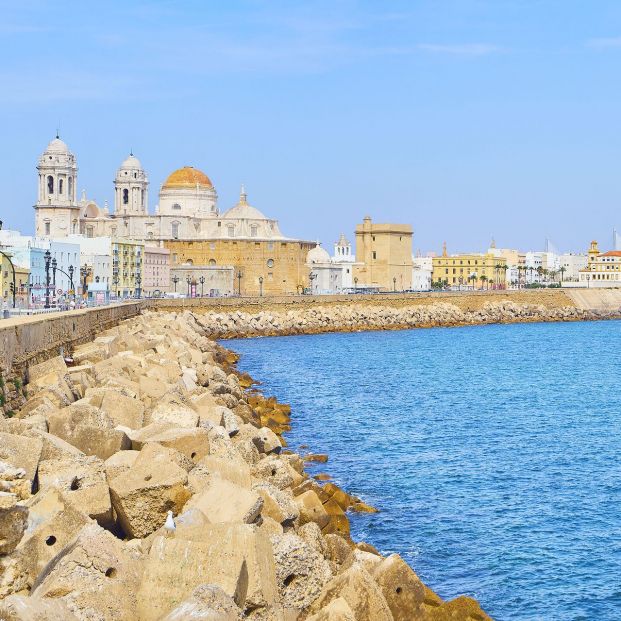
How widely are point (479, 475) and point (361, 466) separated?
1812 mm

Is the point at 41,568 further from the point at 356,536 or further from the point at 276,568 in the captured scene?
the point at 356,536

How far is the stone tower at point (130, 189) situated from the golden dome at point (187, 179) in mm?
2966

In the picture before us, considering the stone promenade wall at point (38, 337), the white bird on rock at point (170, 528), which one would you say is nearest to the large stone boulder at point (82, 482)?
the white bird on rock at point (170, 528)

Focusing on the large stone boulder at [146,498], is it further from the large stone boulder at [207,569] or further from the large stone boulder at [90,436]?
the large stone boulder at [207,569]

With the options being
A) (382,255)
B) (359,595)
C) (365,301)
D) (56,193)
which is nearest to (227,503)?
(359,595)

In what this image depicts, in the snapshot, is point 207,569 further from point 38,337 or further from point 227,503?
point 38,337

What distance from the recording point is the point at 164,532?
6336 millimetres

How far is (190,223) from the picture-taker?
3361 inches

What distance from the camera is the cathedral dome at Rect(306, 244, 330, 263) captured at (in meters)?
91.8

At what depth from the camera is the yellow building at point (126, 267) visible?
7150 cm

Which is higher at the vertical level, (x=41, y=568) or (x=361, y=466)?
(x=41, y=568)

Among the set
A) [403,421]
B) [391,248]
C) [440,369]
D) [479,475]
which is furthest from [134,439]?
[391,248]

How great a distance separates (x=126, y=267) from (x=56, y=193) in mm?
7932

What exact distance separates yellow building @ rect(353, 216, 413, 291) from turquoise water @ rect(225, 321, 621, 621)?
5263 cm
